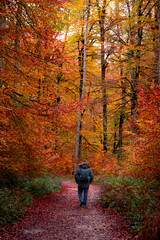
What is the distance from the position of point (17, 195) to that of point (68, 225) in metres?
2.79

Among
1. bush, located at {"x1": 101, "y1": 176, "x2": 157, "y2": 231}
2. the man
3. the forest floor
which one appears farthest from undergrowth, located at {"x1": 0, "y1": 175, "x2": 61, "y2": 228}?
bush, located at {"x1": 101, "y1": 176, "x2": 157, "y2": 231}

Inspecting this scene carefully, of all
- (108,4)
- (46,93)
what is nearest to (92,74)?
(108,4)

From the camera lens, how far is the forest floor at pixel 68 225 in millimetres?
4656

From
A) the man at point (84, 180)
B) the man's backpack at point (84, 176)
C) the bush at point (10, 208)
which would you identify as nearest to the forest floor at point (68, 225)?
the bush at point (10, 208)

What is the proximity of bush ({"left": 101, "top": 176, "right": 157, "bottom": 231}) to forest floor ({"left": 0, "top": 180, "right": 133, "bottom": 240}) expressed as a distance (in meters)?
0.27

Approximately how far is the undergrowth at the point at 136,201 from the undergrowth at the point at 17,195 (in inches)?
120

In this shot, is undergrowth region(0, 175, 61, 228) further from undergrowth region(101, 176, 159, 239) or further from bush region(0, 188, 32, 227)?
undergrowth region(101, 176, 159, 239)

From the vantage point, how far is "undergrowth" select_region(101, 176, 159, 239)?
4.86 metres

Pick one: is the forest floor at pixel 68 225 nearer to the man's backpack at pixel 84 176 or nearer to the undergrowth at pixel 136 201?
the undergrowth at pixel 136 201

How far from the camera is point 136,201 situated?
18.6 ft

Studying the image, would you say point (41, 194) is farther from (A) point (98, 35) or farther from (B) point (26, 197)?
(A) point (98, 35)

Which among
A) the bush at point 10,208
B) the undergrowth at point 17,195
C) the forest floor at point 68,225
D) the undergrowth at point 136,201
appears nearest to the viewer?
the forest floor at point 68,225

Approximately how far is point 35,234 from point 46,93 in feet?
14.6

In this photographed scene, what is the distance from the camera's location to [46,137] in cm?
655
